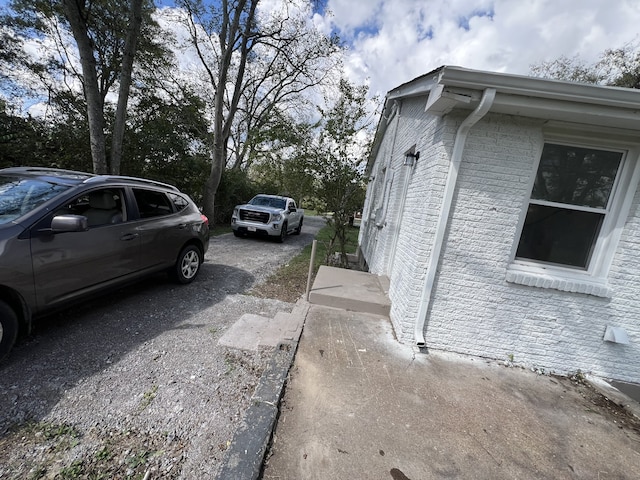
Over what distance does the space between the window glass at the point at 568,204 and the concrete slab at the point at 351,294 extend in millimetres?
1826

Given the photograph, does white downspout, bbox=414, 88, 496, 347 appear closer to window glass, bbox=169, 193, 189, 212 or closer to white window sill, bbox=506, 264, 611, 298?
white window sill, bbox=506, 264, 611, 298

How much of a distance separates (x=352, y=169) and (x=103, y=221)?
16.8 feet

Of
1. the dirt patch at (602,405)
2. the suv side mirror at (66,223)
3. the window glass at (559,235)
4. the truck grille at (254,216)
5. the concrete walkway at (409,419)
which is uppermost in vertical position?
the window glass at (559,235)

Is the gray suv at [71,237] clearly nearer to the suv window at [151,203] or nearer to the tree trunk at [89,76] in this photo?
the suv window at [151,203]

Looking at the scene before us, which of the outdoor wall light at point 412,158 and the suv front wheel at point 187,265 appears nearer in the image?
the outdoor wall light at point 412,158

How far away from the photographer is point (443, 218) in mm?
3029

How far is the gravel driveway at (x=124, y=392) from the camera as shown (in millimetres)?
1784

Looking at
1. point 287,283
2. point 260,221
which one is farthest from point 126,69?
point 287,283

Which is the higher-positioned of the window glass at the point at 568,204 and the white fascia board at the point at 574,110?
the white fascia board at the point at 574,110

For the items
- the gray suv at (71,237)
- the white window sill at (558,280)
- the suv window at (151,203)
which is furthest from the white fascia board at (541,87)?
the suv window at (151,203)

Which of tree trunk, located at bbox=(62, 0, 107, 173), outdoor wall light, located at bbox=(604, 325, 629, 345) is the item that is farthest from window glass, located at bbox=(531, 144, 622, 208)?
tree trunk, located at bbox=(62, 0, 107, 173)

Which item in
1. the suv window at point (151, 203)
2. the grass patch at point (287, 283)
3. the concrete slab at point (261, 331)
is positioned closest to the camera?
the concrete slab at point (261, 331)

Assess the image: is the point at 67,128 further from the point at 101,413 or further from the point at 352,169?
the point at 101,413

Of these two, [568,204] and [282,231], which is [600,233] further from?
[282,231]
